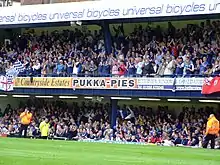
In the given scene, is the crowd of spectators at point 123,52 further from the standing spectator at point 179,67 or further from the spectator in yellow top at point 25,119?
the spectator in yellow top at point 25,119

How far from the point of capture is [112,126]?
31375 millimetres

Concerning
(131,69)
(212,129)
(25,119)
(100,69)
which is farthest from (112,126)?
(212,129)

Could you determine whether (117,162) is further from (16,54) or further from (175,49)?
(16,54)

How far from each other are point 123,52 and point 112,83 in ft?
6.89

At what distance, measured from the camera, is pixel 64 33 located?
36.6 m

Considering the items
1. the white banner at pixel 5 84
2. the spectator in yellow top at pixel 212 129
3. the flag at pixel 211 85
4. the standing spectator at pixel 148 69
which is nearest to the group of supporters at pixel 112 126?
the spectator in yellow top at pixel 212 129

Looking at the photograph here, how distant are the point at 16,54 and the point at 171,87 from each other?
11.9 metres

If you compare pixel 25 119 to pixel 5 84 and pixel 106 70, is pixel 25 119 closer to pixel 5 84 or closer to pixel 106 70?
pixel 106 70

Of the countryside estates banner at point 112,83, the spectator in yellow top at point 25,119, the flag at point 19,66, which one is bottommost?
the spectator in yellow top at point 25,119

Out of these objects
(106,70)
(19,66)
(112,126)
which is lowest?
(112,126)

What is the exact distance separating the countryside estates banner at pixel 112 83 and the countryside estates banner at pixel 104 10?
3.13 meters

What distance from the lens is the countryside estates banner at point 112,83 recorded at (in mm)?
28469

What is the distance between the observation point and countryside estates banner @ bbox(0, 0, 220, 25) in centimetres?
2916

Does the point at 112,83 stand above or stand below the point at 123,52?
below
